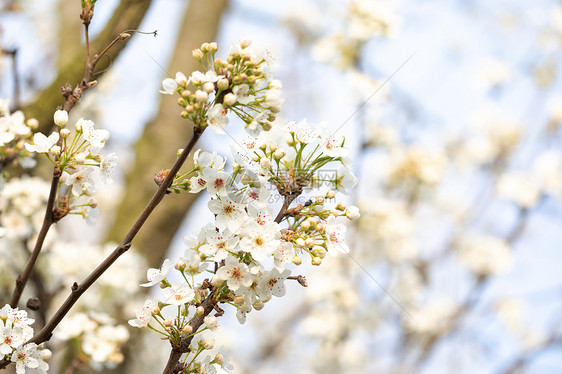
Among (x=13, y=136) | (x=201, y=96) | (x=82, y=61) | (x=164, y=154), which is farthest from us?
(x=164, y=154)

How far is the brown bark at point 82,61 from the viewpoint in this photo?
2.05 meters

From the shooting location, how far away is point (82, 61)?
2230mm

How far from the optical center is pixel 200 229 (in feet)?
4.02

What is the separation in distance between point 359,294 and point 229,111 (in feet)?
13.1

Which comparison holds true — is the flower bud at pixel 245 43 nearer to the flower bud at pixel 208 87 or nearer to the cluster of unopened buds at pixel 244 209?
the cluster of unopened buds at pixel 244 209

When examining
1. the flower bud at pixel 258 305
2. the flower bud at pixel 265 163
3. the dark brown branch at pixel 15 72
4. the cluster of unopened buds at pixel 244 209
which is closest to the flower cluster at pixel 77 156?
the cluster of unopened buds at pixel 244 209

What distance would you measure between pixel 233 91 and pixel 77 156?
46 cm

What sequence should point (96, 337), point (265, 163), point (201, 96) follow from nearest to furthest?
point (201, 96) < point (265, 163) < point (96, 337)

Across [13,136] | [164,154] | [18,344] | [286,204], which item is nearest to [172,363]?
[18,344]

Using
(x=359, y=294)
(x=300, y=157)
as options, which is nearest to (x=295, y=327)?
(x=359, y=294)

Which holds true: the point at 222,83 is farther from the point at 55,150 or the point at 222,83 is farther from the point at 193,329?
the point at 193,329

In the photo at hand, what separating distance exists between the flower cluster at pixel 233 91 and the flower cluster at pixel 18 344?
668mm

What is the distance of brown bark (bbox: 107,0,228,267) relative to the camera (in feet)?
13.3

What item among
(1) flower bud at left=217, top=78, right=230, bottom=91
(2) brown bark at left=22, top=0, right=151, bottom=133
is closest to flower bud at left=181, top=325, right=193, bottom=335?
(1) flower bud at left=217, top=78, right=230, bottom=91
